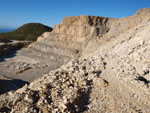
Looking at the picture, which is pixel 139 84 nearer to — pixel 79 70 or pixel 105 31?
pixel 79 70

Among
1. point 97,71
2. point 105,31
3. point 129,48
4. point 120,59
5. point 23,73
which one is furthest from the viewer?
point 105,31

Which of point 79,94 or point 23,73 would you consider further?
point 23,73

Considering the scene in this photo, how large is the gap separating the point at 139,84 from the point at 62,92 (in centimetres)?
340

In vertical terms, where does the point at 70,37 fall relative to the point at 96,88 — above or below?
above

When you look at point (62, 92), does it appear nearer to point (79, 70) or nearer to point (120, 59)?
point (79, 70)

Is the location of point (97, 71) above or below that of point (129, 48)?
below

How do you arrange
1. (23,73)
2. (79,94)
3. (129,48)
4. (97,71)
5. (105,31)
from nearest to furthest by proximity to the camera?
(79,94)
(97,71)
(129,48)
(23,73)
(105,31)

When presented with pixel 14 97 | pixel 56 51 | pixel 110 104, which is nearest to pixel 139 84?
pixel 110 104

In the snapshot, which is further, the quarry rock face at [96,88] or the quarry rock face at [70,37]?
the quarry rock face at [70,37]

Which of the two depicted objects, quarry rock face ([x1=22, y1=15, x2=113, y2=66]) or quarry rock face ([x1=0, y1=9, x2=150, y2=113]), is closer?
quarry rock face ([x1=0, y1=9, x2=150, y2=113])

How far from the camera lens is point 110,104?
504 cm

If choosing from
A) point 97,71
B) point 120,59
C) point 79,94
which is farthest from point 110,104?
point 120,59

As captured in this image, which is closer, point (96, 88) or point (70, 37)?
point (96, 88)

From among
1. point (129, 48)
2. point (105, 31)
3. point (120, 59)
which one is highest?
point (105, 31)
